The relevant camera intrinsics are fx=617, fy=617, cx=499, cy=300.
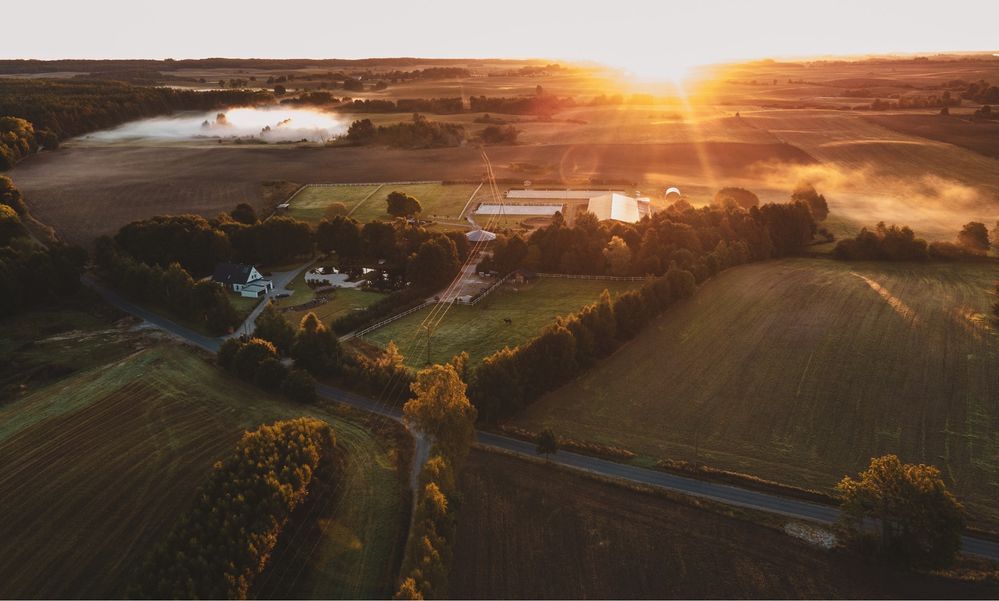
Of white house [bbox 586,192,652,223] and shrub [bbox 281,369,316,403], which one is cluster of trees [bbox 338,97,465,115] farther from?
shrub [bbox 281,369,316,403]

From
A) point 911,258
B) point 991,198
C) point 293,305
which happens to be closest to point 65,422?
point 293,305

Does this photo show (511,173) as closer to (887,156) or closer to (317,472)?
(887,156)

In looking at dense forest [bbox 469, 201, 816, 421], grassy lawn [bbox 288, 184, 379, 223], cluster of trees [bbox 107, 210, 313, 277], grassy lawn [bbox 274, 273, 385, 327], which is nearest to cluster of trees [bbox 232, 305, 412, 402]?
grassy lawn [bbox 274, 273, 385, 327]

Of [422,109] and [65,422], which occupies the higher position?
[422,109]

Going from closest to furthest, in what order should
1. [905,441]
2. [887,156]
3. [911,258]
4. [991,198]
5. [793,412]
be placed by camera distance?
[905,441] → [793,412] → [911,258] → [991,198] → [887,156]

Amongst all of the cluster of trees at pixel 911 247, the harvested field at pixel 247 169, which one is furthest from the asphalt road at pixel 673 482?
the harvested field at pixel 247 169

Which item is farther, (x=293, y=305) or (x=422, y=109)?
(x=422, y=109)

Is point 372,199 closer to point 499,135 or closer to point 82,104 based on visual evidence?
point 499,135

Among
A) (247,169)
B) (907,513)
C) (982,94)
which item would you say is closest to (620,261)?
(907,513)
